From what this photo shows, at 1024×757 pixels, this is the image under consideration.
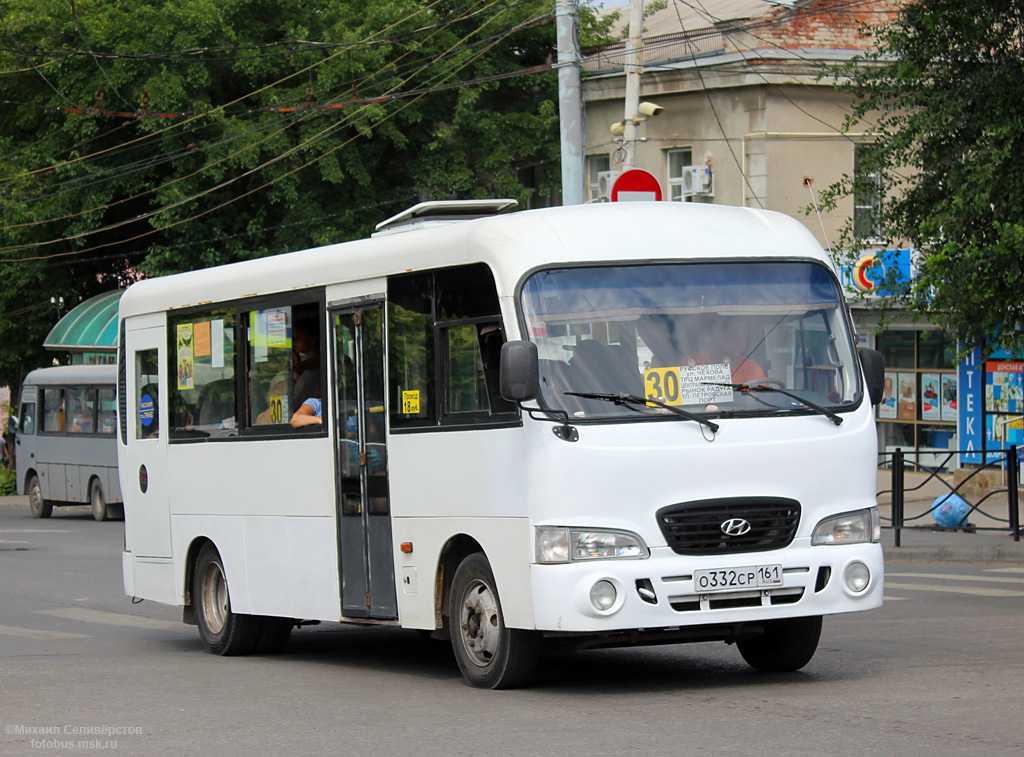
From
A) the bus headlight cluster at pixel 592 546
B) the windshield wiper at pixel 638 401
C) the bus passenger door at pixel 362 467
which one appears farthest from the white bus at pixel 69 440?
the bus headlight cluster at pixel 592 546

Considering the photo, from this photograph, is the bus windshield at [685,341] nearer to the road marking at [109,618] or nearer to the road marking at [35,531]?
the road marking at [109,618]

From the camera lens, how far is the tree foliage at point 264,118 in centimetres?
3309

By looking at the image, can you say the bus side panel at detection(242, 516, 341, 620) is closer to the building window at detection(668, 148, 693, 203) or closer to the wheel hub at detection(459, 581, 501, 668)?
the wheel hub at detection(459, 581, 501, 668)

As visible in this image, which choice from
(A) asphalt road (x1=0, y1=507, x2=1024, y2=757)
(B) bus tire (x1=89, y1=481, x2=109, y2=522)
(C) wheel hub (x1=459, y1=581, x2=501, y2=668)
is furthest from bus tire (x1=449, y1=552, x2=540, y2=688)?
(B) bus tire (x1=89, y1=481, x2=109, y2=522)

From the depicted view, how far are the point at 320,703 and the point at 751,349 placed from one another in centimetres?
305

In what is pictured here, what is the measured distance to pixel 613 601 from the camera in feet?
26.5

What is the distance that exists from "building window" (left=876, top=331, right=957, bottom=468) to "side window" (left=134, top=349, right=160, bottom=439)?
20.0 meters

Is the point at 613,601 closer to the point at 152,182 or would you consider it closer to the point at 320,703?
the point at 320,703

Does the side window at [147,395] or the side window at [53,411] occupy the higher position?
the side window at [147,395]

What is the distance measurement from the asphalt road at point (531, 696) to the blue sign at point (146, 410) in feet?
5.84

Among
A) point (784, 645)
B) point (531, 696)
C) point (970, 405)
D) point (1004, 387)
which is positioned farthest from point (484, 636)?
point (970, 405)

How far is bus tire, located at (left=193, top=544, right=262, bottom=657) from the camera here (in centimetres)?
1166

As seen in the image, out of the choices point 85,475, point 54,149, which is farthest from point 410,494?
point 54,149

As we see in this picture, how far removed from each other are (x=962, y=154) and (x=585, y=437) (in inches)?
458
